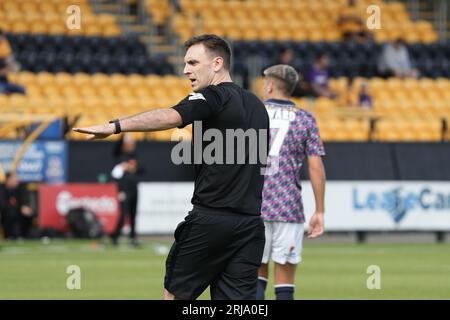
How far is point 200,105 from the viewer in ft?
24.4

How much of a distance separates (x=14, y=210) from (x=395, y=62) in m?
14.0

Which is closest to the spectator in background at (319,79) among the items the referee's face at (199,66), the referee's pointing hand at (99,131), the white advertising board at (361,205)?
the white advertising board at (361,205)

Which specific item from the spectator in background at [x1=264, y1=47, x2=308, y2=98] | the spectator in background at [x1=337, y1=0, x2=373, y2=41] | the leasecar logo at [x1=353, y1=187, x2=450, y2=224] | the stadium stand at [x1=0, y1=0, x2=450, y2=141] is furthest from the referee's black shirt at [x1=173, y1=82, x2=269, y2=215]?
the spectator in background at [x1=337, y1=0, x2=373, y2=41]

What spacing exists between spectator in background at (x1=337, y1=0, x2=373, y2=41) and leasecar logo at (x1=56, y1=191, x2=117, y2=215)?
507 inches

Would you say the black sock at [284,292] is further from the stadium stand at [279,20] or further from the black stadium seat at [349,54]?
the stadium stand at [279,20]

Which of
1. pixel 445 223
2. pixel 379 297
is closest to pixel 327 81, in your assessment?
pixel 445 223

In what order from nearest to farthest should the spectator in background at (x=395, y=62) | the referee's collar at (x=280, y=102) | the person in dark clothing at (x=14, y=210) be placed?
the referee's collar at (x=280, y=102) → the person in dark clothing at (x=14, y=210) → the spectator in background at (x=395, y=62)

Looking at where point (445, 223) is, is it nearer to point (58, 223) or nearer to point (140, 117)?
point (58, 223)

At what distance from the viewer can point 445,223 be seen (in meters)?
24.7

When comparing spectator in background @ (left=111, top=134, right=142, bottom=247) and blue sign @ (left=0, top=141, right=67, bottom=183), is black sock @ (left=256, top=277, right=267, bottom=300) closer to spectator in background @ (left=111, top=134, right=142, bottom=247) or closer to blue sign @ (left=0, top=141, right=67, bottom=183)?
spectator in background @ (left=111, top=134, right=142, bottom=247)

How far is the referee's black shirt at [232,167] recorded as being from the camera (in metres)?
7.69

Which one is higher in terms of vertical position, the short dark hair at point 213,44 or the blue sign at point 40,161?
the short dark hair at point 213,44

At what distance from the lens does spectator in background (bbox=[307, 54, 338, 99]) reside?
98.5 feet

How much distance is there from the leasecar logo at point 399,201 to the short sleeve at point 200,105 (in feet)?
55.6
